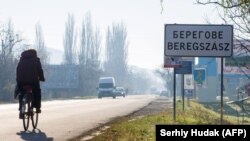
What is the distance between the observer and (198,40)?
14.1 meters

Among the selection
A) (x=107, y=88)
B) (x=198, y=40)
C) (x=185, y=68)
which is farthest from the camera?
(x=107, y=88)

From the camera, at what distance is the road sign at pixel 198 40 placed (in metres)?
13.8

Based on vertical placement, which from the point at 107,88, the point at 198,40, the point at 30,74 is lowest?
the point at 107,88

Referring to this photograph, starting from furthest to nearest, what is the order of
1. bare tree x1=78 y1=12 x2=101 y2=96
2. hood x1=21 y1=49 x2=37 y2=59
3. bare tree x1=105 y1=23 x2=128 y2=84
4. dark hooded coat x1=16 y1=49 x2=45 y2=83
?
bare tree x1=105 y1=23 x2=128 y2=84 < bare tree x1=78 y1=12 x2=101 y2=96 < hood x1=21 y1=49 x2=37 y2=59 < dark hooded coat x1=16 y1=49 x2=45 y2=83

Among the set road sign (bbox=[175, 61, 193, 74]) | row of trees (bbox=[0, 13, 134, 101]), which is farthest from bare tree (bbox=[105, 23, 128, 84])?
road sign (bbox=[175, 61, 193, 74])

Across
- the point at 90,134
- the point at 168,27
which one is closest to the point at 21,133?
the point at 90,134

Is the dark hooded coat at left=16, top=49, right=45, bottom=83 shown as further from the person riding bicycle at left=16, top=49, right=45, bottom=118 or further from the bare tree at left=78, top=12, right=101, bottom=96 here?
the bare tree at left=78, top=12, right=101, bottom=96

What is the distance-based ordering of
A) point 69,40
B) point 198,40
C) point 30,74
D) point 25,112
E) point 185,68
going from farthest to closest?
point 69,40 → point 185,68 → point 198,40 → point 25,112 → point 30,74

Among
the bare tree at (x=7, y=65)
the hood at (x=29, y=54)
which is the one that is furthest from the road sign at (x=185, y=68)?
the bare tree at (x=7, y=65)

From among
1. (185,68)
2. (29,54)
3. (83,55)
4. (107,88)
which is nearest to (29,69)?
(29,54)

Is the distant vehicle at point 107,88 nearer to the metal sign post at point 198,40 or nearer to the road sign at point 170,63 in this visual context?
the road sign at point 170,63

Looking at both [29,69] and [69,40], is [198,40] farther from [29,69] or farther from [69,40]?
[69,40]

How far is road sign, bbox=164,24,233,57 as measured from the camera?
13.8m

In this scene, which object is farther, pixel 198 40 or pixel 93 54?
pixel 93 54
